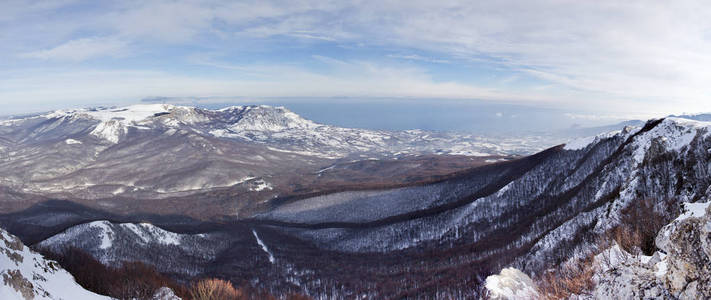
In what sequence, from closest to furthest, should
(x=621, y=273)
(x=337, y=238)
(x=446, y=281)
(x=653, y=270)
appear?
1. (x=653, y=270)
2. (x=621, y=273)
3. (x=446, y=281)
4. (x=337, y=238)

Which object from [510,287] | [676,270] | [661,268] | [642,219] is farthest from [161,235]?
[676,270]

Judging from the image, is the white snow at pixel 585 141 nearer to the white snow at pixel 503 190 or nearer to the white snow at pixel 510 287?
the white snow at pixel 503 190

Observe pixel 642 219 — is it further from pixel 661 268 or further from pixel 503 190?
pixel 503 190

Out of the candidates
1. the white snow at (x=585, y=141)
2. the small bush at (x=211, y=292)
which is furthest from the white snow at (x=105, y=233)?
the white snow at (x=585, y=141)

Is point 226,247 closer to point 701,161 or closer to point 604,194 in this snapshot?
point 604,194

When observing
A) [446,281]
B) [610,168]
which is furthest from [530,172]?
[446,281]
